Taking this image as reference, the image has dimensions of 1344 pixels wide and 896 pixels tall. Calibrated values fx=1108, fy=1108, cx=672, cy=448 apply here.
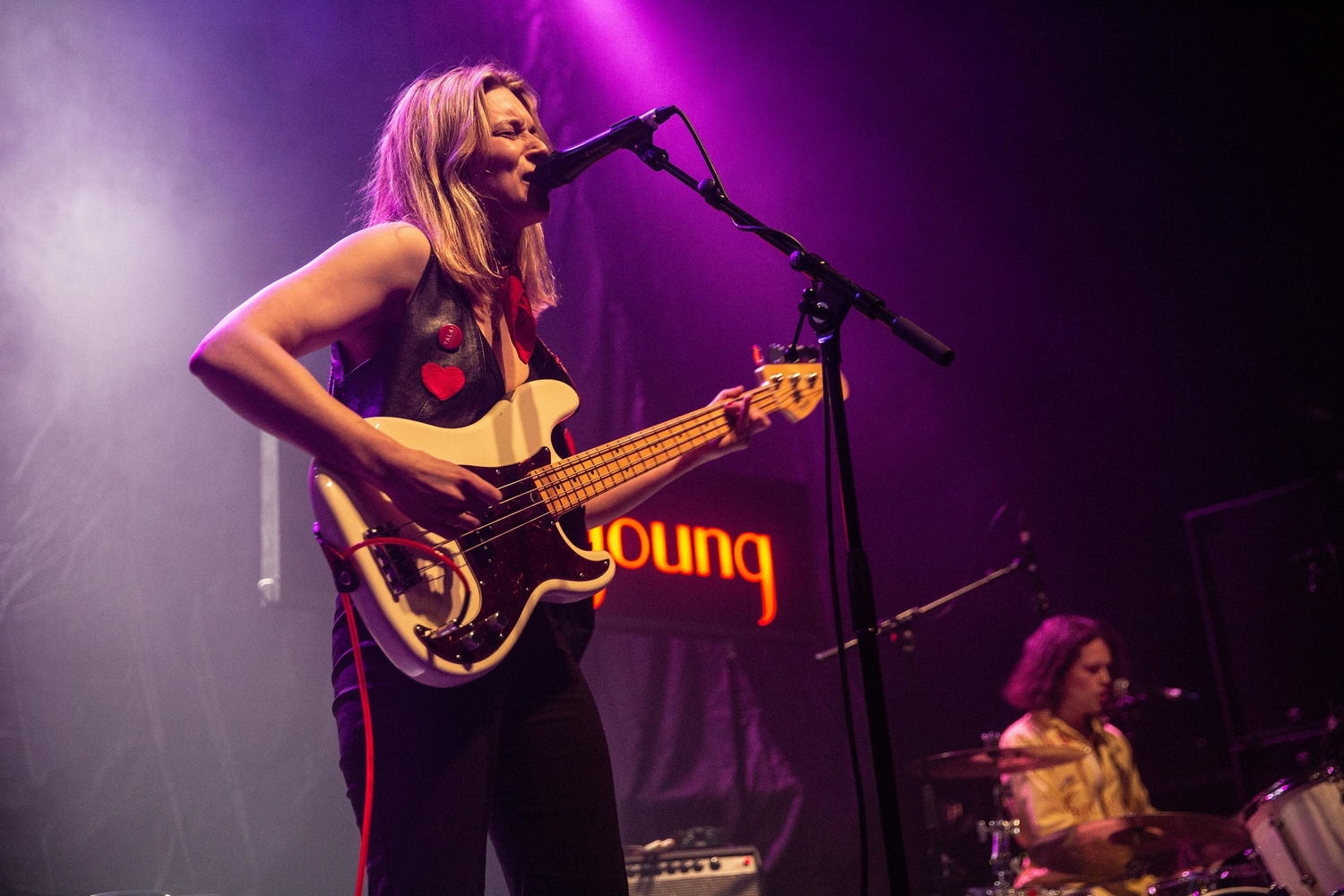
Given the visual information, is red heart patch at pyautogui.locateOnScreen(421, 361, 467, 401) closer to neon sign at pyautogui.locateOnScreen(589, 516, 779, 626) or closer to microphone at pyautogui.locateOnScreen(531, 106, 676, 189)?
microphone at pyautogui.locateOnScreen(531, 106, 676, 189)

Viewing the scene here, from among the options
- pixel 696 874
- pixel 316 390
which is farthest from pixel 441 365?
pixel 696 874

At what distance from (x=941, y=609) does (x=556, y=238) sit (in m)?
2.70

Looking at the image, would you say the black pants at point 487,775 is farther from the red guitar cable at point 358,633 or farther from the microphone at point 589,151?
the microphone at point 589,151

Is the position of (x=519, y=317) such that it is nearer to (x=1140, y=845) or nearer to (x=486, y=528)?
(x=486, y=528)

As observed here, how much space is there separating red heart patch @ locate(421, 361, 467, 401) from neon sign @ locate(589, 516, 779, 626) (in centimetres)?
232

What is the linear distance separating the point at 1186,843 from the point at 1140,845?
8.1 inches

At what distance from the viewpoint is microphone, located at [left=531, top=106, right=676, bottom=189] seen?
2.16 m

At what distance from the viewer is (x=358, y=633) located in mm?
1754

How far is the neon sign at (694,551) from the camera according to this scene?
4.45 meters

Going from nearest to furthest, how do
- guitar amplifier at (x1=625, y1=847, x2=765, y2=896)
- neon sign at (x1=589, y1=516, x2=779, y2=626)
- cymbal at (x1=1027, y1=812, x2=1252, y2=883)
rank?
guitar amplifier at (x1=625, y1=847, x2=765, y2=896), cymbal at (x1=1027, y1=812, x2=1252, y2=883), neon sign at (x1=589, y1=516, x2=779, y2=626)

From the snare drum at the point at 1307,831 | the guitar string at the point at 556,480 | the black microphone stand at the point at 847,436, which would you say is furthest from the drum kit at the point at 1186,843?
the guitar string at the point at 556,480

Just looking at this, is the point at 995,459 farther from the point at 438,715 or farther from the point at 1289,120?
the point at 438,715

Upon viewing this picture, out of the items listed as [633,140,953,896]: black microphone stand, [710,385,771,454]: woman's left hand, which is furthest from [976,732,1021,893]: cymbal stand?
[633,140,953,896]: black microphone stand

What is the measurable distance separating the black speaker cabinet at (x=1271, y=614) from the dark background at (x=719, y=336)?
0.51 ft
